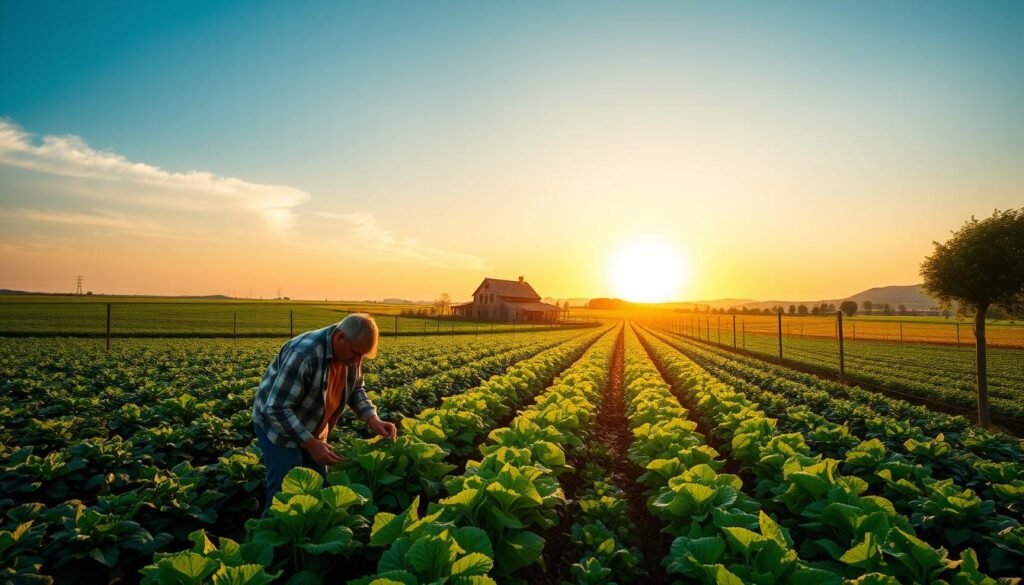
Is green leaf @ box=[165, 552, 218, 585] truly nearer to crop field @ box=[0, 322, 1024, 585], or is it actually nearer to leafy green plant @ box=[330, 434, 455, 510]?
crop field @ box=[0, 322, 1024, 585]

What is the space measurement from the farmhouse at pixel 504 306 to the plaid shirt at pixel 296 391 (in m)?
64.0

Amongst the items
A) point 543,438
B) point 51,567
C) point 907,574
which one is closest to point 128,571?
point 51,567

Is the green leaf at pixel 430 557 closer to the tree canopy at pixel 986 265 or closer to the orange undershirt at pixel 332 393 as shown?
the orange undershirt at pixel 332 393

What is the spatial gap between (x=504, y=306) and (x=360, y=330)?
6760cm

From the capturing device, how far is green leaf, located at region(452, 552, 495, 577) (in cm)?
234

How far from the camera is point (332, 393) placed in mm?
4324

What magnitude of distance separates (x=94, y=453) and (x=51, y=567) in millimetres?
2098

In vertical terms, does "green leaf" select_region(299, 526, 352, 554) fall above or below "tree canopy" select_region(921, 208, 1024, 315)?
below

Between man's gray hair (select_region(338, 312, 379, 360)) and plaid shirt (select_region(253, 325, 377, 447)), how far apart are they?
23 centimetres

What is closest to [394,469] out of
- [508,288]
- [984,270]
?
[984,270]

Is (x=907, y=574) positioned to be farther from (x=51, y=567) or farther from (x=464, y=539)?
(x=51, y=567)

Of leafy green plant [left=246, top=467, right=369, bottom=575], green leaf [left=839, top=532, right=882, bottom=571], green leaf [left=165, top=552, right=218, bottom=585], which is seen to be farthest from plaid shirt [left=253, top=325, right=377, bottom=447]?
green leaf [left=839, top=532, right=882, bottom=571]

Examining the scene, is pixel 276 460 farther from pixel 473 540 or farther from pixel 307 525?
pixel 473 540

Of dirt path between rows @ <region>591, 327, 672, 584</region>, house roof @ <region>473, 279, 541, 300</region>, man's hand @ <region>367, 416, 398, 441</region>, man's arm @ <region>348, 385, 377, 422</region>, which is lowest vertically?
dirt path between rows @ <region>591, 327, 672, 584</region>
